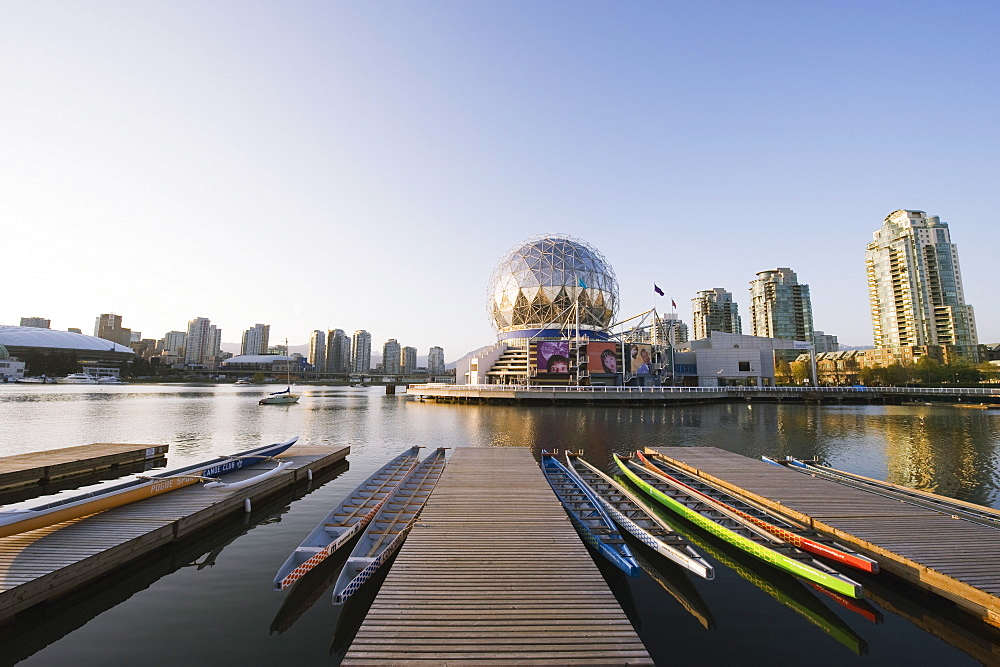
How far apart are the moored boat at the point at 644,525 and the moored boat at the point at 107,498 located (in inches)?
579

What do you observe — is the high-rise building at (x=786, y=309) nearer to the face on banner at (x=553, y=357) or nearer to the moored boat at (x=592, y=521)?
the face on banner at (x=553, y=357)

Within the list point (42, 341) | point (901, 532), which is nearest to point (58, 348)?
point (42, 341)

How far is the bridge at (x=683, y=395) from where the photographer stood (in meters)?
64.9

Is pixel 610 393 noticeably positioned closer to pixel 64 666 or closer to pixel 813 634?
pixel 813 634

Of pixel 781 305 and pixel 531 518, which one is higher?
pixel 781 305

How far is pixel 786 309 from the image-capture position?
599 feet

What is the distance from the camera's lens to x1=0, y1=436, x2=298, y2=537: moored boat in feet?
32.8

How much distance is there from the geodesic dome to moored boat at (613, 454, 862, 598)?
6563cm

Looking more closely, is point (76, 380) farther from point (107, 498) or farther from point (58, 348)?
point (107, 498)

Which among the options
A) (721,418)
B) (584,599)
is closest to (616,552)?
(584,599)

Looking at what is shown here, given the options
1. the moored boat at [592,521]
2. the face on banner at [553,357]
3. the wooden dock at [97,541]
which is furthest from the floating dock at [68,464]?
the face on banner at [553,357]

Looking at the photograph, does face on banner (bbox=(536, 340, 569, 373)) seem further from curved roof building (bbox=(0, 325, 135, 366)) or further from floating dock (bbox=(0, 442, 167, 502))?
curved roof building (bbox=(0, 325, 135, 366))

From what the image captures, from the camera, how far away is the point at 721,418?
48719 mm

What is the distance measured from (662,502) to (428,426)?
28.4 m
